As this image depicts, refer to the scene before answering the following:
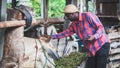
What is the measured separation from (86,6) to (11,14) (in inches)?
408

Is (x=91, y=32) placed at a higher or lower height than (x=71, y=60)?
higher

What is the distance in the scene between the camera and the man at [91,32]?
7688 millimetres

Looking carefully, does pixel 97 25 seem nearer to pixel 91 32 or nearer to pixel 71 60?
pixel 91 32

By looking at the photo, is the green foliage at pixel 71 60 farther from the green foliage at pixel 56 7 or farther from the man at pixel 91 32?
the green foliage at pixel 56 7

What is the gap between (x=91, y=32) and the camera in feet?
25.8

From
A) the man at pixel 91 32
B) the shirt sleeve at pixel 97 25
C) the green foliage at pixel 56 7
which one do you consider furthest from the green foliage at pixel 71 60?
the green foliage at pixel 56 7

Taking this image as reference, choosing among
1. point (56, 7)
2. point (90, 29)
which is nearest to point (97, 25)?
point (90, 29)

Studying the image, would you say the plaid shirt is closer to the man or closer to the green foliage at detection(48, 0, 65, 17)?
the man

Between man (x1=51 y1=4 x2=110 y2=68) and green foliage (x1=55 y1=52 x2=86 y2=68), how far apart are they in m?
1.24

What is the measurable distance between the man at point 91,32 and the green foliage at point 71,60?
1.24 m

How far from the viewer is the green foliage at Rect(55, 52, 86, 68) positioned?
365 inches

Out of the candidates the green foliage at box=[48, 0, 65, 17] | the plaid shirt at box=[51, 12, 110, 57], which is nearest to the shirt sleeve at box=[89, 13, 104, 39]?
the plaid shirt at box=[51, 12, 110, 57]

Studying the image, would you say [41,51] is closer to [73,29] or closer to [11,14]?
[11,14]

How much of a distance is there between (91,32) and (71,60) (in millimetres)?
1973
